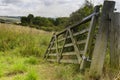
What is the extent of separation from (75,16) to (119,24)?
163 inches

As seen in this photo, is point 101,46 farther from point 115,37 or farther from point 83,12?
point 83,12

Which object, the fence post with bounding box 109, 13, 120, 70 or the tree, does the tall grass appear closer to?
the tree

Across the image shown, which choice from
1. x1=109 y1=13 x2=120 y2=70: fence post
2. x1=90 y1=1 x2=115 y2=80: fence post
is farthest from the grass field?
x1=109 y1=13 x2=120 y2=70: fence post

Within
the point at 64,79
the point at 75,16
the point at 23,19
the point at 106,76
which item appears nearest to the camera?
the point at 106,76

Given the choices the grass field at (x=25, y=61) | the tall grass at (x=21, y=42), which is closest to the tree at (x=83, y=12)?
the grass field at (x=25, y=61)

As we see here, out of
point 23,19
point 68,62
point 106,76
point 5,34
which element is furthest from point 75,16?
point 23,19

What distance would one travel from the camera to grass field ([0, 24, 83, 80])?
627 centimetres

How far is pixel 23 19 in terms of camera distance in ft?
108

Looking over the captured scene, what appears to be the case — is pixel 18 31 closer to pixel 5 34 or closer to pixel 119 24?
pixel 5 34

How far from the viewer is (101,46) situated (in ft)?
18.0

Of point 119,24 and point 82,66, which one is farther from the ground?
point 119,24

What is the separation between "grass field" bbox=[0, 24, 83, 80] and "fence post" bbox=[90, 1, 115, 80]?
0.35 m

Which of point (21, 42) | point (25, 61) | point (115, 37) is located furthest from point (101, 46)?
point (21, 42)

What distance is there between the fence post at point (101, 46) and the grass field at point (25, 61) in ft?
1.15
